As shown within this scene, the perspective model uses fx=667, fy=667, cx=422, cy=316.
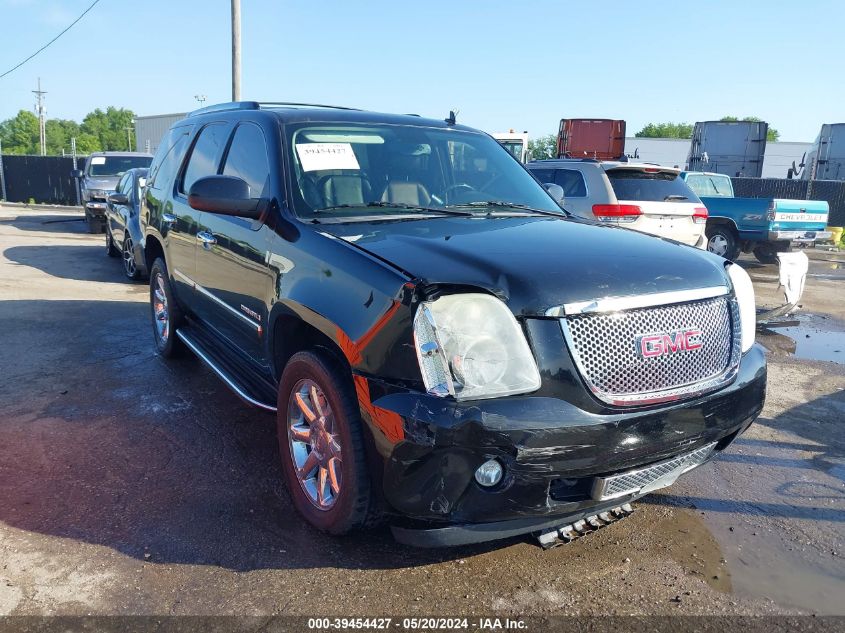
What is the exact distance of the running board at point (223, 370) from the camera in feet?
11.9

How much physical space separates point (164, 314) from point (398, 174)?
2.98 m

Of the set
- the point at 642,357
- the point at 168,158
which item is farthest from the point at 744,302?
the point at 168,158

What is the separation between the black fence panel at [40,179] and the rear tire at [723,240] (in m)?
25.2

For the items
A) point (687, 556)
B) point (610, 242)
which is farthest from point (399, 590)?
point (610, 242)

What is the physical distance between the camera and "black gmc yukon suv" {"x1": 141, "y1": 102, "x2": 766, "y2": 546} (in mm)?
2367

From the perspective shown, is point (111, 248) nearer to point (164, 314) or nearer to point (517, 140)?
point (164, 314)

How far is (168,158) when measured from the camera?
5.47 meters

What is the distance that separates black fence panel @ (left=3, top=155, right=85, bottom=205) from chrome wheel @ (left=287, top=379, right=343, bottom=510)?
2892cm

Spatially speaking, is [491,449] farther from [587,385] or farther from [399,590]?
[399,590]

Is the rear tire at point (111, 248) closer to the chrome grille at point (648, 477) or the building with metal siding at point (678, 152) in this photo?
the chrome grille at point (648, 477)

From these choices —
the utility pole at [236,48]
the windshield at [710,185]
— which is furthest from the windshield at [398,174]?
the utility pole at [236,48]

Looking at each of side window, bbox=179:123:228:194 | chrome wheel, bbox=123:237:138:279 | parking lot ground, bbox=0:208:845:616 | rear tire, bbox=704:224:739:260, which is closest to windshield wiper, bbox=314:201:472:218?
side window, bbox=179:123:228:194

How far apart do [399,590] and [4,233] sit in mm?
16842

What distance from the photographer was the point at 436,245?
9.32 feet
